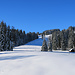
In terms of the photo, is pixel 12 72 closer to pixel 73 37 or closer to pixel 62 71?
pixel 62 71

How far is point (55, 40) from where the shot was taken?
62.4 m

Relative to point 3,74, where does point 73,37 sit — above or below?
above

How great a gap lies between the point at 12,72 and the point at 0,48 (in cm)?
2952

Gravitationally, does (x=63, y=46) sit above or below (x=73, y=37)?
below

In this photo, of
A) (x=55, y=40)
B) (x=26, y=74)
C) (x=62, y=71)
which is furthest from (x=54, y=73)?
(x=55, y=40)

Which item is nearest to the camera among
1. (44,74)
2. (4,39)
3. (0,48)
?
(44,74)

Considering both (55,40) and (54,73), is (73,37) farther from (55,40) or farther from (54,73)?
(54,73)

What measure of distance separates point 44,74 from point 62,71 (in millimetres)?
878

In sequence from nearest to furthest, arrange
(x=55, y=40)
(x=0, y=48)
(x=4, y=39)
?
(x=0, y=48)
(x=4, y=39)
(x=55, y=40)

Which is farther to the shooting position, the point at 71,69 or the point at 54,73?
the point at 71,69

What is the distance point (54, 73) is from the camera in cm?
418

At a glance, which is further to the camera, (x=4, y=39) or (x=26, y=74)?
(x=4, y=39)

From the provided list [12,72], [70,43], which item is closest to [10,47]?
[12,72]

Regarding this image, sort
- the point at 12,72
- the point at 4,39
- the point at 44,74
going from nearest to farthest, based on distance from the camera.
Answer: the point at 44,74, the point at 12,72, the point at 4,39
